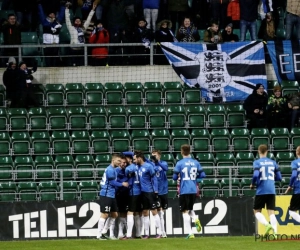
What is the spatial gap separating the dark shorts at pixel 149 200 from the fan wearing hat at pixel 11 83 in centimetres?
793

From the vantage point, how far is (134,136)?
2847cm

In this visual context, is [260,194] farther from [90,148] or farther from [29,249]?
[90,148]

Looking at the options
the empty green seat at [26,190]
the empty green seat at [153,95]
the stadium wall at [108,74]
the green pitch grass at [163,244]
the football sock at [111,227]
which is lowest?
the green pitch grass at [163,244]

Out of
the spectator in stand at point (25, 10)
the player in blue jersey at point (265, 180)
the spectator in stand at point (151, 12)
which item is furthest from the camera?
the spectator in stand at point (25, 10)

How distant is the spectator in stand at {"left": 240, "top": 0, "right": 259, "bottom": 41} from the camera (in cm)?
3116

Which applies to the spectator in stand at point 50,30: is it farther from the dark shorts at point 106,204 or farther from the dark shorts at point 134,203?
the dark shorts at point 106,204

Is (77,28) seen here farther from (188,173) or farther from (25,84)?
(188,173)

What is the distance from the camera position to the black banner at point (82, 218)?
24.9 meters

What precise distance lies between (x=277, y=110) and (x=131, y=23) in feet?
18.7

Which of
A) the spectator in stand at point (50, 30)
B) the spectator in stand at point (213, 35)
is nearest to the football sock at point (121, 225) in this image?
the spectator in stand at point (50, 30)

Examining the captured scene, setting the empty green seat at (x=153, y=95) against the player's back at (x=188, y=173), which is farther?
the empty green seat at (x=153, y=95)

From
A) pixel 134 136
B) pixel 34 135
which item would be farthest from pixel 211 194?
pixel 34 135

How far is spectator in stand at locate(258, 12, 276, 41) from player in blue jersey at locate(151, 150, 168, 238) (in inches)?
355

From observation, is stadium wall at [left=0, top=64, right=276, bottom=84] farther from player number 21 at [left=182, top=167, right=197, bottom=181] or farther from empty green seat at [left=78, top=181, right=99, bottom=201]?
player number 21 at [left=182, top=167, right=197, bottom=181]
